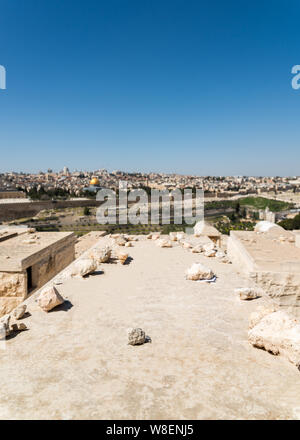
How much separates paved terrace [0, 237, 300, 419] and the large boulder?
2.4 inches

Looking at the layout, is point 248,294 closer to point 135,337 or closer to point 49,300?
point 135,337

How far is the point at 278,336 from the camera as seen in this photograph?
6.70 ft

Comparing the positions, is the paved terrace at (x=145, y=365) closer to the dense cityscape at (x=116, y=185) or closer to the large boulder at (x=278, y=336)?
the large boulder at (x=278, y=336)

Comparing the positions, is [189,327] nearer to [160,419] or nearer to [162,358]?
[162,358]

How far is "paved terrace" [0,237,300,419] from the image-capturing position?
153cm

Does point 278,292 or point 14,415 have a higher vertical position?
point 14,415

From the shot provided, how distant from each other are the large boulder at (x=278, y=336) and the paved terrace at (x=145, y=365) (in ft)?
0.20

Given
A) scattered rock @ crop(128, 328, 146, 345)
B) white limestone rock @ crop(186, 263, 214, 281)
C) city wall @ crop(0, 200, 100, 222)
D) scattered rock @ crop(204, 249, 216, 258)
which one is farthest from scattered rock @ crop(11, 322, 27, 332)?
city wall @ crop(0, 200, 100, 222)

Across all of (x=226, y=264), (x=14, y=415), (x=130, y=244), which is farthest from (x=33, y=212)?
(x=14, y=415)

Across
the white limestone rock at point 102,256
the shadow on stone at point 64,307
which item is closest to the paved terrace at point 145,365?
the shadow on stone at point 64,307

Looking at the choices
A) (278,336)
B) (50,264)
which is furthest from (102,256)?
(278,336)

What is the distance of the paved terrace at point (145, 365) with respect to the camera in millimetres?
1533

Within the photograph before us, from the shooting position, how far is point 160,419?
1460 millimetres
